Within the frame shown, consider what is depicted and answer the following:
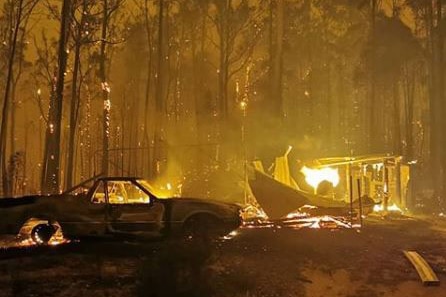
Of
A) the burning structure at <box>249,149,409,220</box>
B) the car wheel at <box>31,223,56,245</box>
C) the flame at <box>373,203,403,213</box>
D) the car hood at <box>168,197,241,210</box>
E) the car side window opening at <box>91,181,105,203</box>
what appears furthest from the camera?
the flame at <box>373,203,403,213</box>

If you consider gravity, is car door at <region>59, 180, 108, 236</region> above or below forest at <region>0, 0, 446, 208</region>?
below

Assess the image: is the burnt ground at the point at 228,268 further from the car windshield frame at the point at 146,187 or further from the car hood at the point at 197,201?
the car windshield frame at the point at 146,187

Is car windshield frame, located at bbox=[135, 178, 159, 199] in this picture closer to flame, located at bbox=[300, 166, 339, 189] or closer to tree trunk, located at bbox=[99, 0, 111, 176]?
flame, located at bbox=[300, 166, 339, 189]

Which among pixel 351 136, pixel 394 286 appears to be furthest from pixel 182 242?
pixel 351 136

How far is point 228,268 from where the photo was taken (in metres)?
10.3

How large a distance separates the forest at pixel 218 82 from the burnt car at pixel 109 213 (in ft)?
30.5

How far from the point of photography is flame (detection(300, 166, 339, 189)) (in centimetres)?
1972

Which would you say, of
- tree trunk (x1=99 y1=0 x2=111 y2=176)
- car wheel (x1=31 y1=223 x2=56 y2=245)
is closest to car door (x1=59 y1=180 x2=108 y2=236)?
car wheel (x1=31 y1=223 x2=56 y2=245)

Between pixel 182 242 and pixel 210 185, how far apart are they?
1300 cm

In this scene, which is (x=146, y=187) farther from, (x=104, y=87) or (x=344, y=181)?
(x=104, y=87)

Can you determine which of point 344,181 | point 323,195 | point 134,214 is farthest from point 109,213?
point 344,181

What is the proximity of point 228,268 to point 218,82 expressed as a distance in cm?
3232

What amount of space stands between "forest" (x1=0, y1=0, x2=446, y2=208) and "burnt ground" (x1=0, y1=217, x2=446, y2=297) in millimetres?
9199

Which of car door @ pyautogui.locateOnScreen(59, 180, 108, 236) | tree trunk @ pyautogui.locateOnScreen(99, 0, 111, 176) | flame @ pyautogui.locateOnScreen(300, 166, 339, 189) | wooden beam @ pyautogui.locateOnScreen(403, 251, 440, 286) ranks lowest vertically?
wooden beam @ pyautogui.locateOnScreen(403, 251, 440, 286)
